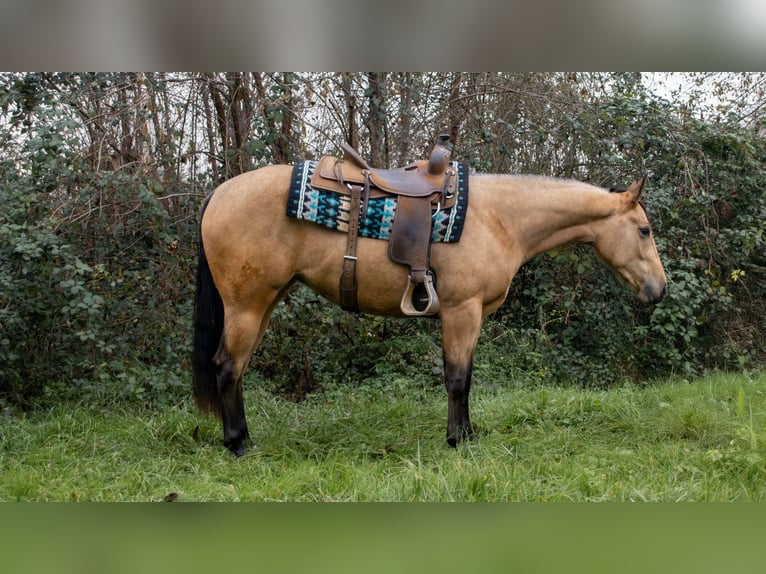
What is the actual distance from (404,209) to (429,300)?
2.07 ft

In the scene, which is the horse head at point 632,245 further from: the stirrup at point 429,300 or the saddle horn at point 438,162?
the stirrup at point 429,300

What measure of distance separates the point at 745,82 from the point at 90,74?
7483mm

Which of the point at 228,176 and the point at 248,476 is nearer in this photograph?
the point at 248,476

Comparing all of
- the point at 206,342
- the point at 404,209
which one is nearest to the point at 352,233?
the point at 404,209

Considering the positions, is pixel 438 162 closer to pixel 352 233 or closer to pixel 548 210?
pixel 352 233

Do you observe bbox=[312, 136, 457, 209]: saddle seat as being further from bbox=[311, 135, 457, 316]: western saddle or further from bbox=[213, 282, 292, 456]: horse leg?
bbox=[213, 282, 292, 456]: horse leg

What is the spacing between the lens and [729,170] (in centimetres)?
748

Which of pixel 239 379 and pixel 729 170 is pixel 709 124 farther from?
pixel 239 379

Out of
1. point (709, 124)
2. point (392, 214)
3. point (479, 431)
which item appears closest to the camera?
point (392, 214)

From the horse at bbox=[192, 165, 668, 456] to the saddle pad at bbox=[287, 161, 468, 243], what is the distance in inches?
2.6

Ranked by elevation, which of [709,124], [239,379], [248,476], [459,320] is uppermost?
[709,124]

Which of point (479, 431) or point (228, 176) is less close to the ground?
point (228, 176)

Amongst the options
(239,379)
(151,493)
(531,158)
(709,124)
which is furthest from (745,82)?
(151,493)

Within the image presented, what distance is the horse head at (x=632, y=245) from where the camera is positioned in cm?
465
